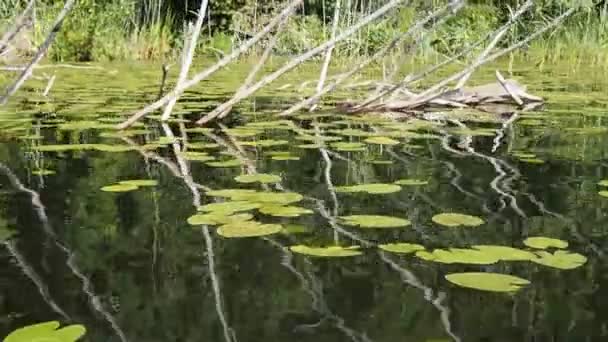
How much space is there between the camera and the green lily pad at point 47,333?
78cm

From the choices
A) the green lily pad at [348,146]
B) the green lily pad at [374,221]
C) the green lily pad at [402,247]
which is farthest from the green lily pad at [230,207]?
the green lily pad at [348,146]

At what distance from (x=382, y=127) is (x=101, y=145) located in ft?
3.43

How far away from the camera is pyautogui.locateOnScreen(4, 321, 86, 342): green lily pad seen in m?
0.78

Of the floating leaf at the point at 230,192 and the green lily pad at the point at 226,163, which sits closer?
the floating leaf at the point at 230,192

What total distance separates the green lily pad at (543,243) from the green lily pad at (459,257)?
117 mm

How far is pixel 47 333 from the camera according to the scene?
801mm

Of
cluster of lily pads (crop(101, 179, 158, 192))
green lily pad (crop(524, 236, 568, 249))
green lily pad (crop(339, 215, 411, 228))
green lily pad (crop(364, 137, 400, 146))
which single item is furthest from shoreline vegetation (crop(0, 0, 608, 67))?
green lily pad (crop(524, 236, 568, 249))

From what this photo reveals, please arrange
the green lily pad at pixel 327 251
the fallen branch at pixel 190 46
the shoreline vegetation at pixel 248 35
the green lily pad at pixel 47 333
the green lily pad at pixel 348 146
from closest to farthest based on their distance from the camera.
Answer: the green lily pad at pixel 47 333 < the green lily pad at pixel 327 251 < the green lily pad at pixel 348 146 < the fallen branch at pixel 190 46 < the shoreline vegetation at pixel 248 35

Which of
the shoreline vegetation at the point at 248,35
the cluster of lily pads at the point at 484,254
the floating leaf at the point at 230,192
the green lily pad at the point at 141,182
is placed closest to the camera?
the cluster of lily pads at the point at 484,254

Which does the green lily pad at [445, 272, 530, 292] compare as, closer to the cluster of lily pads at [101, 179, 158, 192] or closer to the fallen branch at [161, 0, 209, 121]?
the cluster of lily pads at [101, 179, 158, 192]

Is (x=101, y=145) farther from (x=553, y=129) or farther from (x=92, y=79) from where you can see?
(x=92, y=79)

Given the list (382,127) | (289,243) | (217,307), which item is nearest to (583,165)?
(382,127)

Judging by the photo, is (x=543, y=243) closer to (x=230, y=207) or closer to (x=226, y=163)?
(x=230, y=207)

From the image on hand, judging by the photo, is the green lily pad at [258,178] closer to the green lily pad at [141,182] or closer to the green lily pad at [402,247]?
the green lily pad at [141,182]
